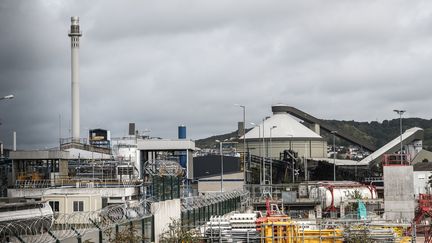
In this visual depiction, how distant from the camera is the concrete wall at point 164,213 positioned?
115 feet

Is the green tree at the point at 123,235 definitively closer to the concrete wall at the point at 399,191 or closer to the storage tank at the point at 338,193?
the concrete wall at the point at 399,191

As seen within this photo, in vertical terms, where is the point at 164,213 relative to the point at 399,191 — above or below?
above

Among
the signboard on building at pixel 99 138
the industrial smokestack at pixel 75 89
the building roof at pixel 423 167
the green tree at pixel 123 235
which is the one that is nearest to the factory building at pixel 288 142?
the signboard on building at pixel 99 138

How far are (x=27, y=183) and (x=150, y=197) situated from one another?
5137 centimetres

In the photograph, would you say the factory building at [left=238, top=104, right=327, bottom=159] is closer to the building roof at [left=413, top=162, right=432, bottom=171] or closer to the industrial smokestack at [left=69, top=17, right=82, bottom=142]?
the building roof at [left=413, top=162, right=432, bottom=171]

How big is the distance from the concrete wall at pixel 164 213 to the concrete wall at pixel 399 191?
29.6m

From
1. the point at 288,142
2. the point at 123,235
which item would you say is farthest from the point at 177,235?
the point at 288,142

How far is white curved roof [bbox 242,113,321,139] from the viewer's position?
601ft

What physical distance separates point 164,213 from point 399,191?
109ft

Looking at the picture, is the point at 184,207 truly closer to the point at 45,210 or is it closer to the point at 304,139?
the point at 45,210

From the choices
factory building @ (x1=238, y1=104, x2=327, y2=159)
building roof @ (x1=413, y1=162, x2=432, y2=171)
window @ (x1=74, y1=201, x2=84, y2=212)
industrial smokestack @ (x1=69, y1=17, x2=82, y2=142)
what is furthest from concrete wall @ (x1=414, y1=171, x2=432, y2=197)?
window @ (x1=74, y1=201, x2=84, y2=212)

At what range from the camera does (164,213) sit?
3706 centimetres

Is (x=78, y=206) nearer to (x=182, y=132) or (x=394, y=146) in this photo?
(x=182, y=132)

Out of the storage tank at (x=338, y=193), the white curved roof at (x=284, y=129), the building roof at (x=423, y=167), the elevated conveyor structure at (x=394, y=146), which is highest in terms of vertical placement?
the white curved roof at (x=284, y=129)
